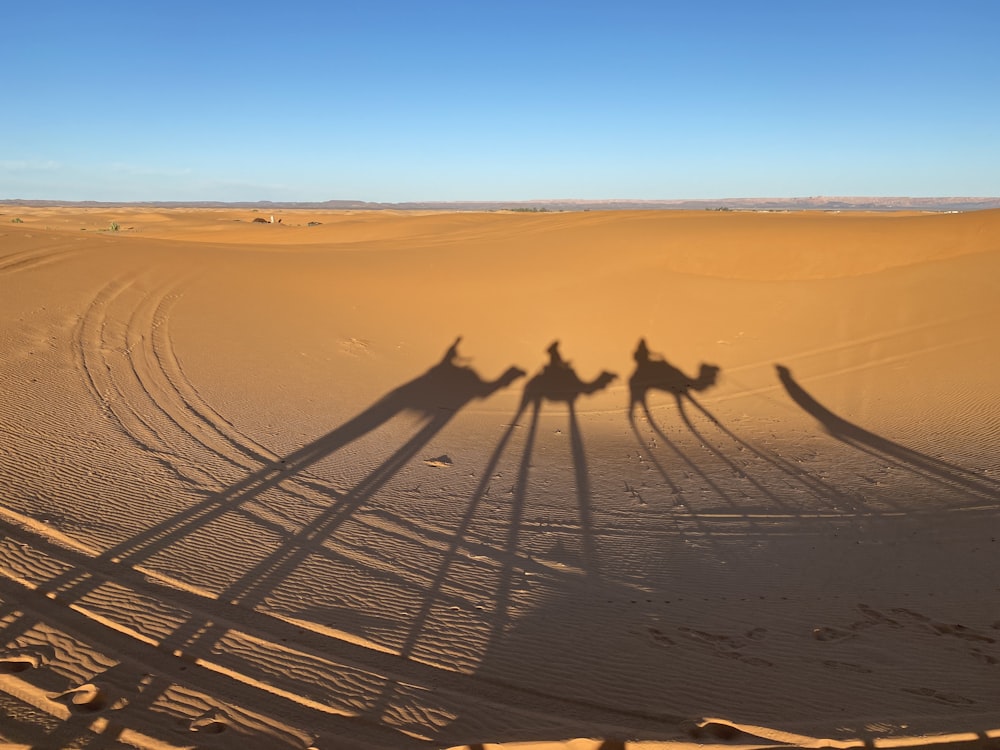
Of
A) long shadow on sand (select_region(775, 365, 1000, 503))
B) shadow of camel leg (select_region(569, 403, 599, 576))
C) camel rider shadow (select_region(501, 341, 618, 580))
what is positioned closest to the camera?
shadow of camel leg (select_region(569, 403, 599, 576))

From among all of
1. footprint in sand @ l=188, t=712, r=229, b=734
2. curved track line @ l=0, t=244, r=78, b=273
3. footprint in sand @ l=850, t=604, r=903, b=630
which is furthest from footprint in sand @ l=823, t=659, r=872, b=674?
curved track line @ l=0, t=244, r=78, b=273

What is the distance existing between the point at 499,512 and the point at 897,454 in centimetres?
645

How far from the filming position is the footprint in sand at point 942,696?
405 centimetres

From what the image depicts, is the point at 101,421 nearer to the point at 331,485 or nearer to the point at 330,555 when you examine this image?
the point at 331,485

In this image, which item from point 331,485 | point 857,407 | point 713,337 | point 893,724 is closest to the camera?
point 893,724

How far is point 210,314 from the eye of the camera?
1584 cm

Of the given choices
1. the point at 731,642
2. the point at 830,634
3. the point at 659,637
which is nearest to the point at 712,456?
the point at 830,634

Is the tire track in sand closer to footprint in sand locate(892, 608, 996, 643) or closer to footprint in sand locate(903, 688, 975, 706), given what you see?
footprint in sand locate(903, 688, 975, 706)

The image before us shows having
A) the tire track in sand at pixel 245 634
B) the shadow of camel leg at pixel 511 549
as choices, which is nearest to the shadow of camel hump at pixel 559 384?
the shadow of camel leg at pixel 511 549

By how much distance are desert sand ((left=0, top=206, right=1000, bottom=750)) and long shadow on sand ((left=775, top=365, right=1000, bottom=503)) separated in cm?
7

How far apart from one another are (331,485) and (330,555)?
6.61 feet

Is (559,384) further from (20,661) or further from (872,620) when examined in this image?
(20,661)

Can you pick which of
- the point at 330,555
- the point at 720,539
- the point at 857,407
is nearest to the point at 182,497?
the point at 330,555

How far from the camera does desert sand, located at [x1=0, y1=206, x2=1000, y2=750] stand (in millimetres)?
3990
